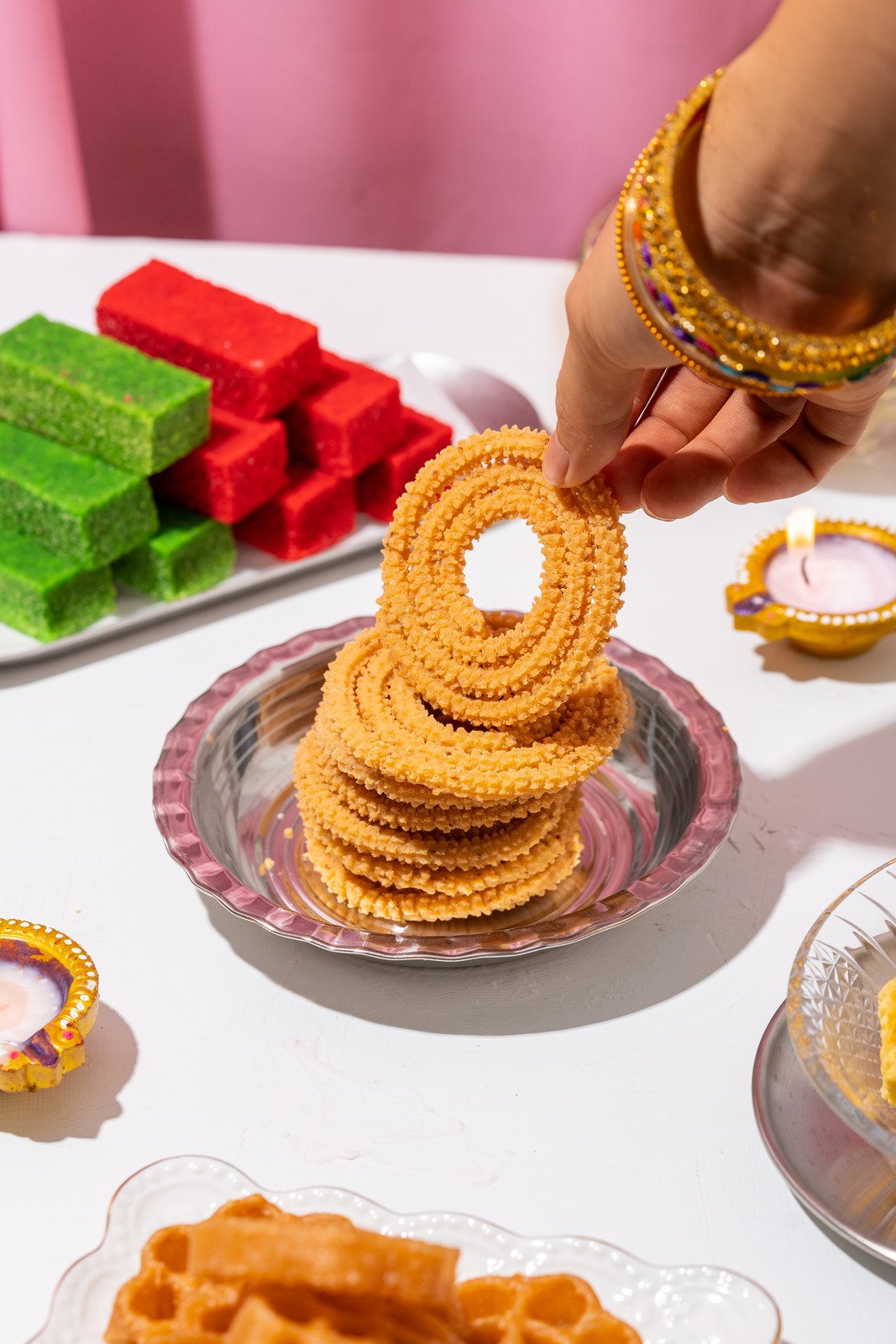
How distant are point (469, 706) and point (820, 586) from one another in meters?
0.48

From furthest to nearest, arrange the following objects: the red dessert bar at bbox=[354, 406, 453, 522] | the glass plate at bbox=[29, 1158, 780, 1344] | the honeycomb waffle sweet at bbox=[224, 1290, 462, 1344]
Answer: the red dessert bar at bbox=[354, 406, 453, 522], the glass plate at bbox=[29, 1158, 780, 1344], the honeycomb waffle sweet at bbox=[224, 1290, 462, 1344]

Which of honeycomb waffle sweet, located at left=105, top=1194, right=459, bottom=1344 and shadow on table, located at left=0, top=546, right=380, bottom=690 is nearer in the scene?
honeycomb waffle sweet, located at left=105, top=1194, right=459, bottom=1344

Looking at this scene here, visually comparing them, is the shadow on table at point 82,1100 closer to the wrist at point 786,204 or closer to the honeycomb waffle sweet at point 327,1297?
the honeycomb waffle sweet at point 327,1297

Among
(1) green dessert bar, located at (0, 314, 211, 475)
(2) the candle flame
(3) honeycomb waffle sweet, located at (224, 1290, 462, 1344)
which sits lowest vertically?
(2) the candle flame

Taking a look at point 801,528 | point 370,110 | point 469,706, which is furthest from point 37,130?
point 469,706

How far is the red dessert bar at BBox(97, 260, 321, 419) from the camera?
1.48 metres

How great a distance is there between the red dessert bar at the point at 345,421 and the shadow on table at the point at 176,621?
98 mm

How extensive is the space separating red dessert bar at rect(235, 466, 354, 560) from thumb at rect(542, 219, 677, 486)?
0.51m

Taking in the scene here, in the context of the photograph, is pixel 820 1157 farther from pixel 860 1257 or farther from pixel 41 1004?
pixel 41 1004

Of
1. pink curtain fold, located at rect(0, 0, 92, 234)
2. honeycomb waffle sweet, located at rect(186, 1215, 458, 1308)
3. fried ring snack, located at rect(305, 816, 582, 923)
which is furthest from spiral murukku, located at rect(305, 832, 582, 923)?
pink curtain fold, located at rect(0, 0, 92, 234)

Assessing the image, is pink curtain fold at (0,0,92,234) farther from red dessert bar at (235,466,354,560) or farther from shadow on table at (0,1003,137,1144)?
shadow on table at (0,1003,137,1144)

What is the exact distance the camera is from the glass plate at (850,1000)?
0.86m

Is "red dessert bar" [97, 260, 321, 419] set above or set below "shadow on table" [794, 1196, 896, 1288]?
above

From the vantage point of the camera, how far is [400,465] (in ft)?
5.06
